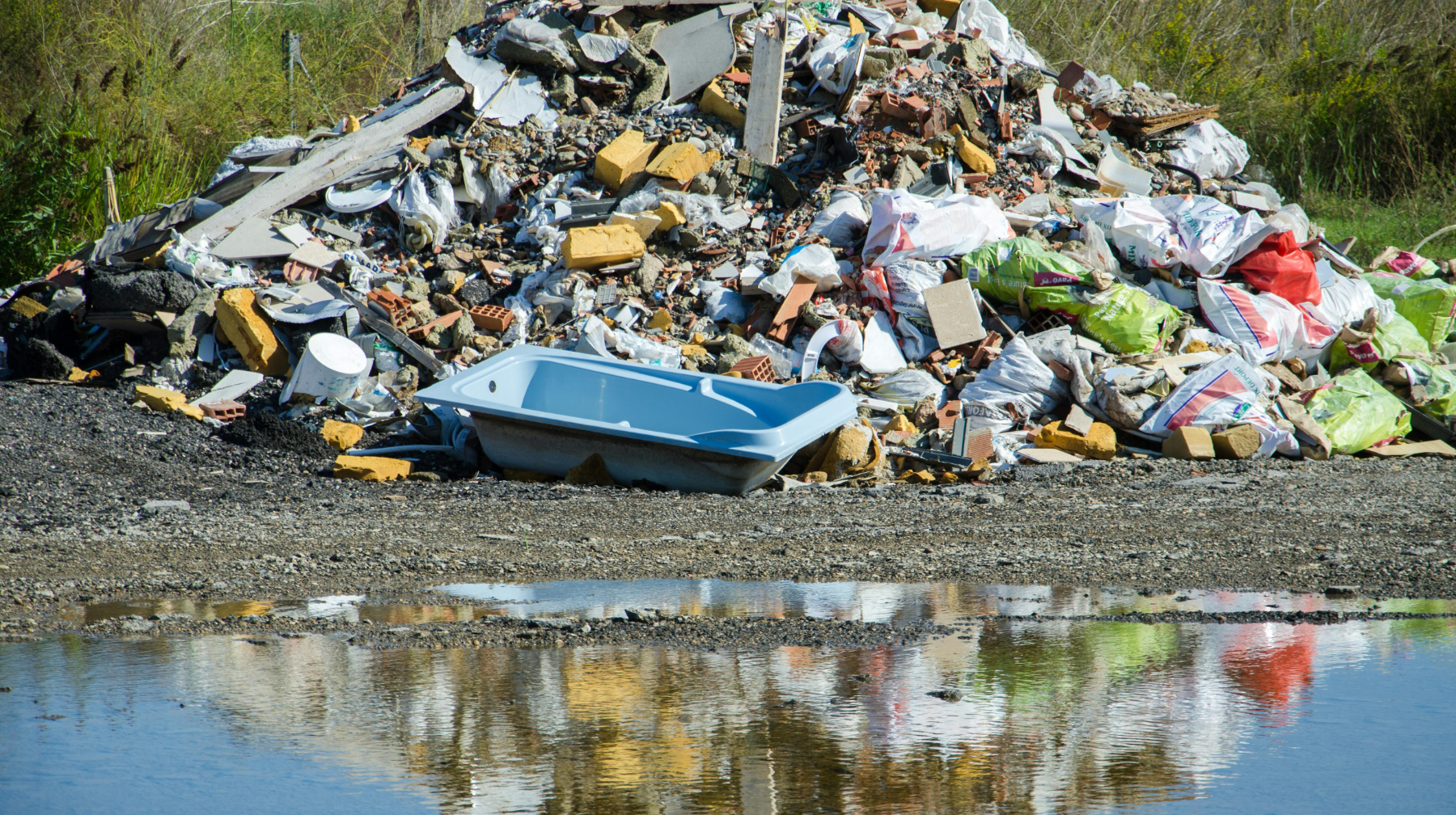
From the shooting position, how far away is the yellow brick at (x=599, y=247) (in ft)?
25.7

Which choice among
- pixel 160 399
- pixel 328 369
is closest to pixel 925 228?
pixel 328 369

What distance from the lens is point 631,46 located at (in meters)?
9.64

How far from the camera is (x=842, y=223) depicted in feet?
26.3

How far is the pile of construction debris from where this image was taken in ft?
23.0

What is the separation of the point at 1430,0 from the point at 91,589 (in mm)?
16911

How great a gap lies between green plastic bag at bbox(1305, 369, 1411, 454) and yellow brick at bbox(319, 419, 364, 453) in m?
5.92

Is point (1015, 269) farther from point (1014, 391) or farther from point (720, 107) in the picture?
point (720, 107)

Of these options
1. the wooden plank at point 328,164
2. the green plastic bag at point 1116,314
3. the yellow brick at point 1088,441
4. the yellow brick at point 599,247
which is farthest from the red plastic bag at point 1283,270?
the wooden plank at point 328,164

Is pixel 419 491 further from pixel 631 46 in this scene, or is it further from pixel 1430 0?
pixel 1430 0

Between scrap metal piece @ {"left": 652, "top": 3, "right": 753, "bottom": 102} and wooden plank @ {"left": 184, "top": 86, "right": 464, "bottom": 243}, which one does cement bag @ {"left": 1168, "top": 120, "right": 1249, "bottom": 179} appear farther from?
wooden plank @ {"left": 184, "top": 86, "right": 464, "bottom": 243}

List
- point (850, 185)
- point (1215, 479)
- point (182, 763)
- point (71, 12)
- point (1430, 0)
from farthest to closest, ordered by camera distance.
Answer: point (1430, 0), point (71, 12), point (850, 185), point (1215, 479), point (182, 763)

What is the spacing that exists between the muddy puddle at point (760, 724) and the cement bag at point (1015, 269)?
13.1ft

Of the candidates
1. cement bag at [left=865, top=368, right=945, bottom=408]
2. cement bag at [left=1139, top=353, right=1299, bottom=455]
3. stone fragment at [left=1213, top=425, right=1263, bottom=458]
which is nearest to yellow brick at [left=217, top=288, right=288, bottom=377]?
cement bag at [left=865, top=368, right=945, bottom=408]

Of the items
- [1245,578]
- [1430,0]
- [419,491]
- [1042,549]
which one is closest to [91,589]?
[419,491]
